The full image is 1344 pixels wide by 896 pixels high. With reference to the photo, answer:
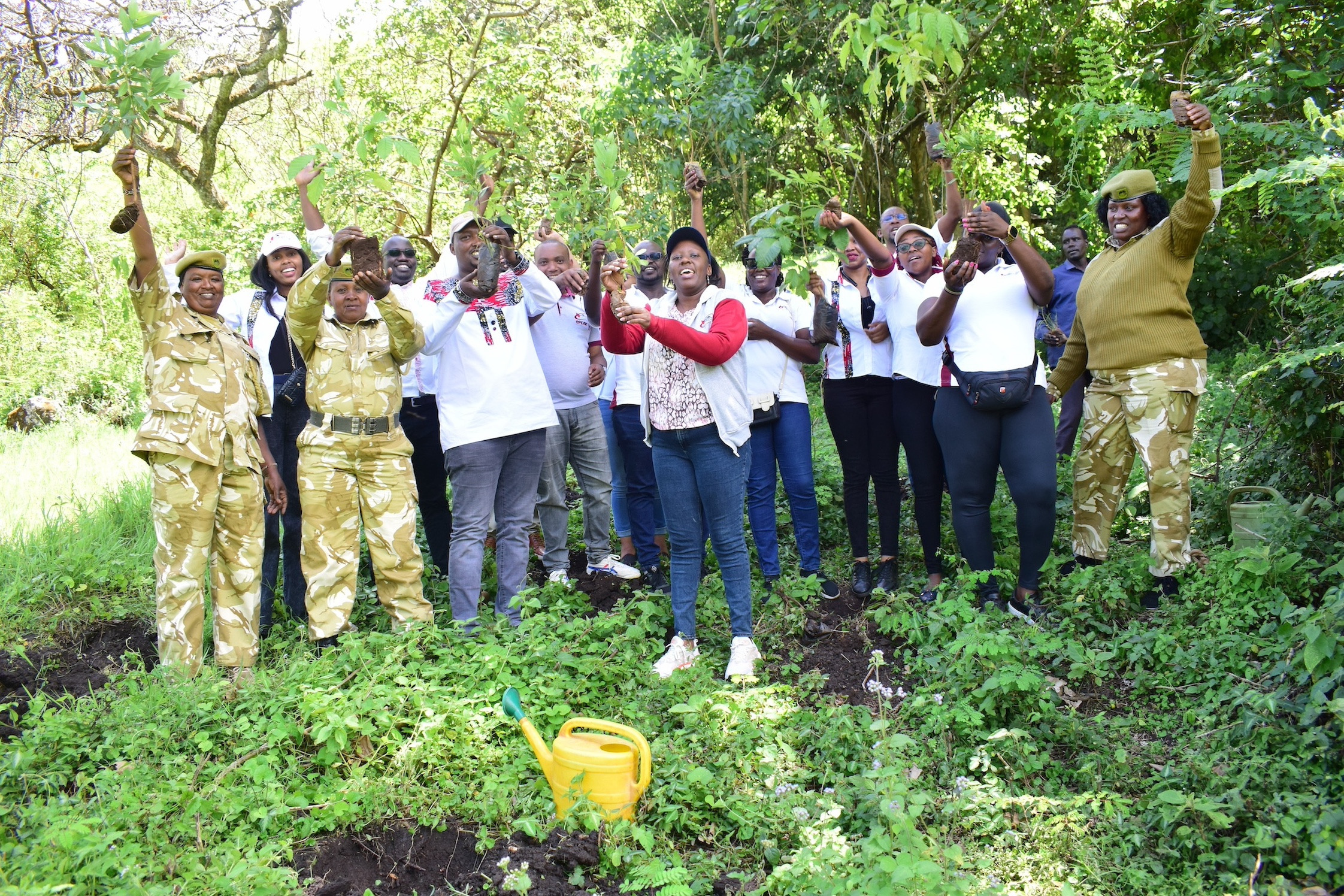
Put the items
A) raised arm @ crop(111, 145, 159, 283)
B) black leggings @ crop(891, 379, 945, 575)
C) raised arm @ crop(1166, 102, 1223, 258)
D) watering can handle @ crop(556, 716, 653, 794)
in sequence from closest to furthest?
watering can handle @ crop(556, 716, 653, 794), raised arm @ crop(111, 145, 159, 283), raised arm @ crop(1166, 102, 1223, 258), black leggings @ crop(891, 379, 945, 575)

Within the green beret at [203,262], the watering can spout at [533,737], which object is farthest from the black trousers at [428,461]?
the watering can spout at [533,737]

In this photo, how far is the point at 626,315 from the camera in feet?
13.9

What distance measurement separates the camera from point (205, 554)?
15.0 ft

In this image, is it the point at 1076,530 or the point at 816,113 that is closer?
the point at 816,113

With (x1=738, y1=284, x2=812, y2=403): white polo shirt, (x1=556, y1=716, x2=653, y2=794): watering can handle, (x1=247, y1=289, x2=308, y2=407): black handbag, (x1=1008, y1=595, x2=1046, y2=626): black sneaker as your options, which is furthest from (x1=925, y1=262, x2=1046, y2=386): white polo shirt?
(x1=247, y1=289, x2=308, y2=407): black handbag

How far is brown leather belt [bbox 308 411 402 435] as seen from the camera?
466 cm

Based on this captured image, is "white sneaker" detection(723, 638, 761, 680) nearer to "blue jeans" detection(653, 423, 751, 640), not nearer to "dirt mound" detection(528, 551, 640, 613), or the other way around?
"blue jeans" detection(653, 423, 751, 640)

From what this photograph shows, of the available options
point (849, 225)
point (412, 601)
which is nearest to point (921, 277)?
point (849, 225)

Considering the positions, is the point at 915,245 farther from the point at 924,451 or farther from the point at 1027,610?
the point at 1027,610

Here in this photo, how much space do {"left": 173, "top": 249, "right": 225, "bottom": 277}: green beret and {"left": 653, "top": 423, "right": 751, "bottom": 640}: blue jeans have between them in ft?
7.85

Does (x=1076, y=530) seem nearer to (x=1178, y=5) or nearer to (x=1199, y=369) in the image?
(x=1199, y=369)

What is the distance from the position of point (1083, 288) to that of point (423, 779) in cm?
426

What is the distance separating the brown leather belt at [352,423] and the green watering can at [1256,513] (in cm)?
441

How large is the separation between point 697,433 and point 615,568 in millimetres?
1782
